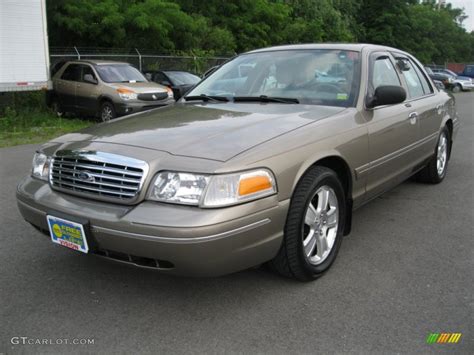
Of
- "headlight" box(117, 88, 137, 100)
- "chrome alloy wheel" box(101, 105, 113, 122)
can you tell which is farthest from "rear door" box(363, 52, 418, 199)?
"chrome alloy wheel" box(101, 105, 113, 122)

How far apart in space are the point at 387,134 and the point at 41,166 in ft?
8.83

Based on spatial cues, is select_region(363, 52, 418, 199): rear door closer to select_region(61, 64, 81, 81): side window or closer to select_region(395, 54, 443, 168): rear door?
select_region(395, 54, 443, 168): rear door

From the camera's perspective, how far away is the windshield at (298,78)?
3.84 meters

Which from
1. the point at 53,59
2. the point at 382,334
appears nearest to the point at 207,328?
the point at 382,334

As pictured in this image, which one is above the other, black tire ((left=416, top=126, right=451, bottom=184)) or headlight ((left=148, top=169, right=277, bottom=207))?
headlight ((left=148, top=169, right=277, bottom=207))

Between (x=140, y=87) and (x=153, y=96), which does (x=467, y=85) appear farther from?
(x=140, y=87)

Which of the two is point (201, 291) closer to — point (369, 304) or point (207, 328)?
point (207, 328)

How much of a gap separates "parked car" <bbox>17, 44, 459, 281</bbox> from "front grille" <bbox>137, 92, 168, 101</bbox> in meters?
8.15

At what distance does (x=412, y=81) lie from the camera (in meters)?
5.02

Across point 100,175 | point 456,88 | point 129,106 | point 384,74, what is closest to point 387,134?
point 384,74

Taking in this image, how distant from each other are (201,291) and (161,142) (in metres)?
0.99

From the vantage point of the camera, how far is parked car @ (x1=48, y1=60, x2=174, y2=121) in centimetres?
1205

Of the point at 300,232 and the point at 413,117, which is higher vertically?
the point at 413,117

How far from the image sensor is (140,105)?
12094 mm
